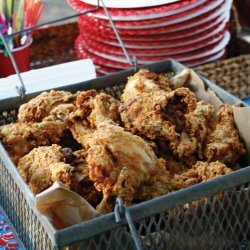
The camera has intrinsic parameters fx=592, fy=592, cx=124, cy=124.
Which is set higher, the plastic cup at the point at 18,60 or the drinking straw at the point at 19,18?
the drinking straw at the point at 19,18

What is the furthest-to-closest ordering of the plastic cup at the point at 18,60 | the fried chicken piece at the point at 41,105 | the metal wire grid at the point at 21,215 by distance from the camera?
the plastic cup at the point at 18,60 < the fried chicken piece at the point at 41,105 < the metal wire grid at the point at 21,215

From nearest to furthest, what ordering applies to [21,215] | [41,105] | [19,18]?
[21,215] → [41,105] → [19,18]

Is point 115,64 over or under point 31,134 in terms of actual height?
under

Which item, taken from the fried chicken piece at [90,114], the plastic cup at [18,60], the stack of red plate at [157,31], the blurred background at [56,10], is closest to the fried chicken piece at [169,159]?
the fried chicken piece at [90,114]

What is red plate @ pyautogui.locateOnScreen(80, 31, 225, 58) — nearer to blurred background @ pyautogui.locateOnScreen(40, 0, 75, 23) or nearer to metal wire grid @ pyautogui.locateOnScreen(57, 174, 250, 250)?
metal wire grid @ pyautogui.locateOnScreen(57, 174, 250, 250)

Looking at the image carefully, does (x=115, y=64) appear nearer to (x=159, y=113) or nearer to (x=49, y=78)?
(x=49, y=78)

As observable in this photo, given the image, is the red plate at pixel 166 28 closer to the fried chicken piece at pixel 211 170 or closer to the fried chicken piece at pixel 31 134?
the fried chicken piece at pixel 31 134

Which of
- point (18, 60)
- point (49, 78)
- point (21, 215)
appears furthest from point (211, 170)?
point (18, 60)

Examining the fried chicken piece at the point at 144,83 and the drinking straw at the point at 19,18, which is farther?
the drinking straw at the point at 19,18
